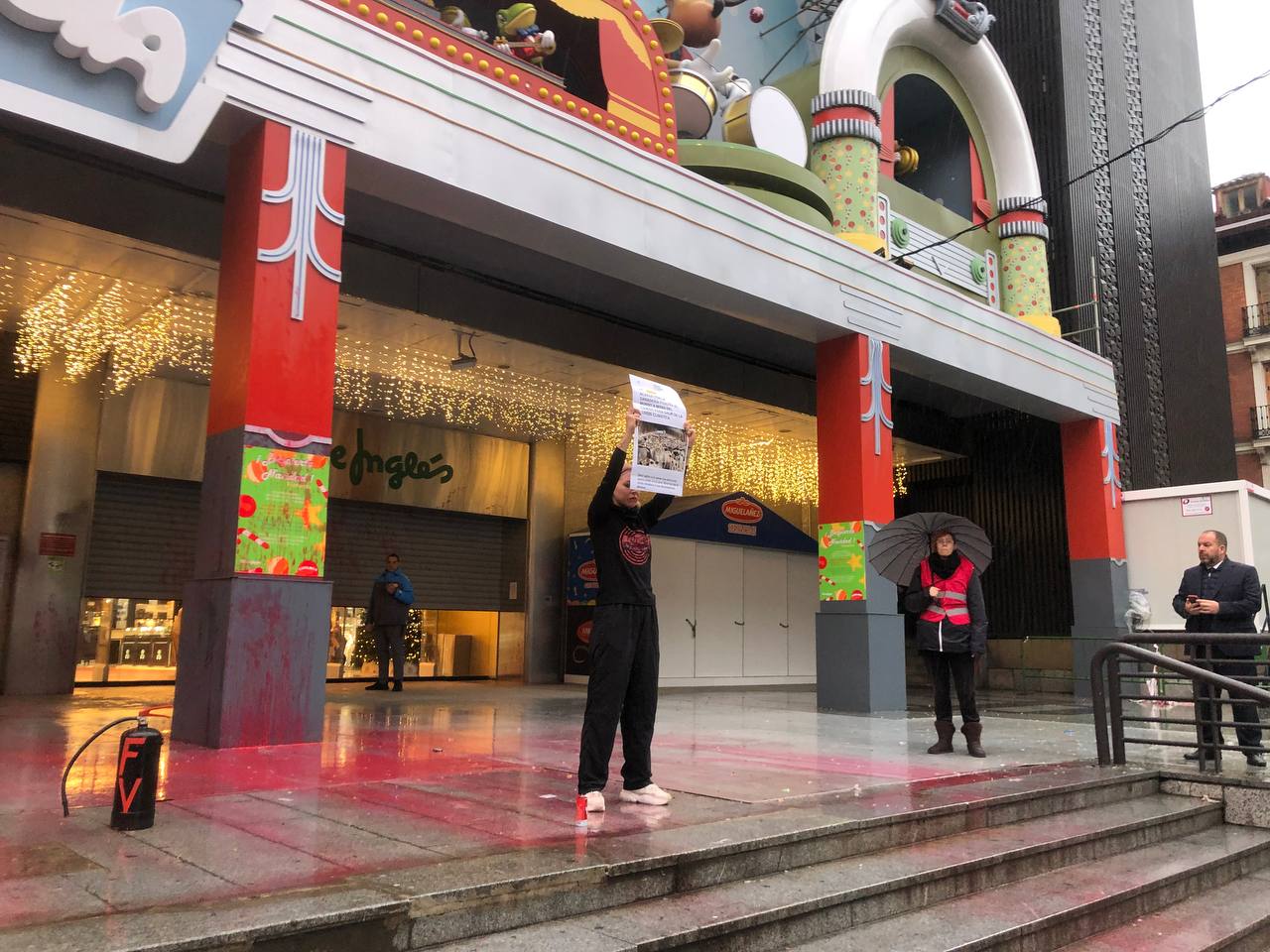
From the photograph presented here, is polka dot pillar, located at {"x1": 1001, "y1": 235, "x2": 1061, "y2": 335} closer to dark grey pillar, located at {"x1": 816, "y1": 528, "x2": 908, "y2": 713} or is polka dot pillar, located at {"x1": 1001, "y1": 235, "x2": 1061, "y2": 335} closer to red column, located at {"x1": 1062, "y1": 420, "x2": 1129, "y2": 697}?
red column, located at {"x1": 1062, "y1": 420, "x2": 1129, "y2": 697}

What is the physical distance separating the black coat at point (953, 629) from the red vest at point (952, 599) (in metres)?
0.03

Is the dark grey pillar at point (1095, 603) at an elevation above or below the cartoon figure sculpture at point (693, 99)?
below

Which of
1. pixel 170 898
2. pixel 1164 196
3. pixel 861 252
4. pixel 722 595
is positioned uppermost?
pixel 1164 196

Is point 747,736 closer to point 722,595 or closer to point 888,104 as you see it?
point 722,595

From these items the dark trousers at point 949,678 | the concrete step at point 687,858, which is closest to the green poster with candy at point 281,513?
the concrete step at point 687,858

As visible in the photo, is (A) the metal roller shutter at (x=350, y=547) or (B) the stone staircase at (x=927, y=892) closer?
(B) the stone staircase at (x=927, y=892)

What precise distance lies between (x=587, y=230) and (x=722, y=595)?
8999 millimetres

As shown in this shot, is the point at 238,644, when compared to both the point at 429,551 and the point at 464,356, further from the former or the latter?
the point at 429,551

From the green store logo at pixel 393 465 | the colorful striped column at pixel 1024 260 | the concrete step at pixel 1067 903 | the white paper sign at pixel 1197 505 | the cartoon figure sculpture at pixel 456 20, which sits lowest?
the concrete step at pixel 1067 903

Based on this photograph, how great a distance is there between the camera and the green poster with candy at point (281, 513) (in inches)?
251

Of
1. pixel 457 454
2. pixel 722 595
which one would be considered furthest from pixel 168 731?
pixel 722 595

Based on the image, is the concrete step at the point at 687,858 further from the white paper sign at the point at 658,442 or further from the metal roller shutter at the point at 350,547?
the metal roller shutter at the point at 350,547

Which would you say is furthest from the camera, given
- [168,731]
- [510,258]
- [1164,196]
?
[1164,196]

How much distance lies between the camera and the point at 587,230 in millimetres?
8539
